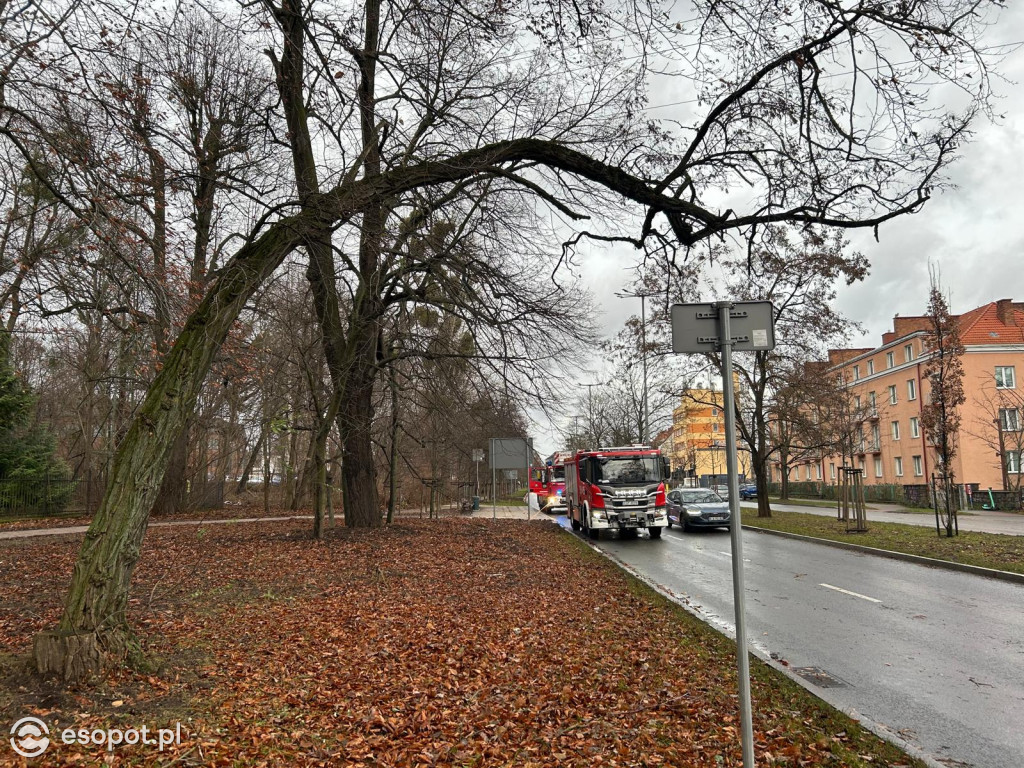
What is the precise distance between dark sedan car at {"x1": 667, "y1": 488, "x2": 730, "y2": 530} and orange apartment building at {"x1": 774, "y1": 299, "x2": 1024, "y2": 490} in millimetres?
14911

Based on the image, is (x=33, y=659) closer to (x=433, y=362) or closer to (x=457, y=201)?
(x=457, y=201)

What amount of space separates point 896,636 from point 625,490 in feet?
45.8

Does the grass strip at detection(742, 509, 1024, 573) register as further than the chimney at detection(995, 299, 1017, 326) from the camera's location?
No

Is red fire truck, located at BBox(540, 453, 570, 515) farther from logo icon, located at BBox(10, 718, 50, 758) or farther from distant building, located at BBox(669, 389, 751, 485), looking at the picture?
logo icon, located at BBox(10, 718, 50, 758)

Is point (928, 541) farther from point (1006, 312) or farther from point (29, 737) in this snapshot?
point (1006, 312)

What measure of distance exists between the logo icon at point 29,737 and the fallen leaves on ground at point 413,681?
0.29ft

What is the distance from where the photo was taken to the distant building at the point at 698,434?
31.9 m

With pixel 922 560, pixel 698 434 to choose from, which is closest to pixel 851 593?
pixel 922 560

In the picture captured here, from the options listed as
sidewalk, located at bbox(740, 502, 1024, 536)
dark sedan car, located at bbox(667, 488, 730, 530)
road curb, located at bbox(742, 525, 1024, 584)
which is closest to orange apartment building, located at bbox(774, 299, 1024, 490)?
sidewalk, located at bbox(740, 502, 1024, 536)

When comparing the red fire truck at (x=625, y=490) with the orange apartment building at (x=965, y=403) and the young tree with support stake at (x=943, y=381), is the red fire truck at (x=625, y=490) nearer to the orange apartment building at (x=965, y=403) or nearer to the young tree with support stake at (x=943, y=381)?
the young tree with support stake at (x=943, y=381)

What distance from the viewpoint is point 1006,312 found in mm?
47531

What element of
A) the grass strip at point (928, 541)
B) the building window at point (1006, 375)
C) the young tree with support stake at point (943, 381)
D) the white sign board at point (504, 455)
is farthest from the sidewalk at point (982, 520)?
the building window at point (1006, 375)

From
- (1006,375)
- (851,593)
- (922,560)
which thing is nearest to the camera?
(851,593)

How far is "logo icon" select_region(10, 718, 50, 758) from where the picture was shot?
3945 millimetres
